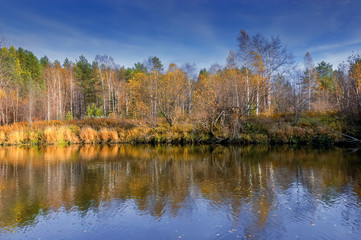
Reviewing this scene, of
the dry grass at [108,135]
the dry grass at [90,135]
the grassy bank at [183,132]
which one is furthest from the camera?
the dry grass at [90,135]

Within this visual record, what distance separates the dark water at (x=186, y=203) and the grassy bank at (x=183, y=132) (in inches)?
359

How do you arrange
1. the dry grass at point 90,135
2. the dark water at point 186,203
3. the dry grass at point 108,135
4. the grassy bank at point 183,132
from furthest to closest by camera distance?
the dry grass at point 90,135 < the dry grass at point 108,135 < the grassy bank at point 183,132 < the dark water at point 186,203

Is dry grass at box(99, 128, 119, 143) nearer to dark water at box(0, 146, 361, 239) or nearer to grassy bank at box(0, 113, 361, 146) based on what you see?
grassy bank at box(0, 113, 361, 146)

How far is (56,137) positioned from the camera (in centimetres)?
2631

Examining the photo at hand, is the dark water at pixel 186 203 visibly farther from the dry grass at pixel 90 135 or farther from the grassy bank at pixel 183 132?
the dry grass at pixel 90 135

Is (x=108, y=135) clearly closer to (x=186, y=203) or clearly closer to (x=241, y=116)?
(x=241, y=116)

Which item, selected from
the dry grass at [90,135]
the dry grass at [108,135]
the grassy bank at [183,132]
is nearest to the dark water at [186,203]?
the grassy bank at [183,132]

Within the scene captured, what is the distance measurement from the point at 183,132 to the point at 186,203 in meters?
17.3

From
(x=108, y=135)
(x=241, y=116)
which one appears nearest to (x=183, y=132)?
(x=241, y=116)

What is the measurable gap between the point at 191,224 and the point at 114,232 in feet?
5.30

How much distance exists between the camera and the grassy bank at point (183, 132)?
19844 mm

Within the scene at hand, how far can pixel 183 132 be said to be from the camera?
24.0 metres

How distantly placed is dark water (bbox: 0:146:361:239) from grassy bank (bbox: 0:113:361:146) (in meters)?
9.13

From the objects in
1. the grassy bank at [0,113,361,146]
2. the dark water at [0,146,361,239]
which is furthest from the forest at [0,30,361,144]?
the dark water at [0,146,361,239]
